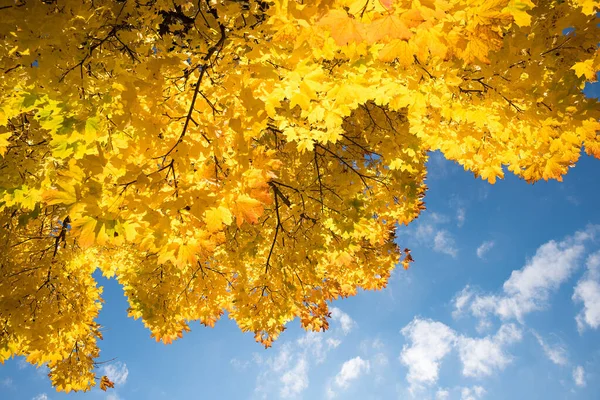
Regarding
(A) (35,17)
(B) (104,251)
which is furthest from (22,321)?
(A) (35,17)

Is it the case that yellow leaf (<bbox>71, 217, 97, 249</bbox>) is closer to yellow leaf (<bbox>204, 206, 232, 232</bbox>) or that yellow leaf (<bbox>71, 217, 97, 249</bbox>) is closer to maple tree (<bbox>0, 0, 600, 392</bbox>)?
maple tree (<bbox>0, 0, 600, 392</bbox>)

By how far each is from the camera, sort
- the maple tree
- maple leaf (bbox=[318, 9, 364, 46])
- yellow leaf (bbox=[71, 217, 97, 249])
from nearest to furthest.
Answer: maple leaf (bbox=[318, 9, 364, 46]) → the maple tree → yellow leaf (bbox=[71, 217, 97, 249])

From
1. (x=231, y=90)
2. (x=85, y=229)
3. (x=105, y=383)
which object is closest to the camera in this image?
(x=85, y=229)

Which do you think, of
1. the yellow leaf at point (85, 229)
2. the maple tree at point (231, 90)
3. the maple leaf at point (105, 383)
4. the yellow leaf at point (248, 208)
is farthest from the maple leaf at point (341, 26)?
the maple leaf at point (105, 383)

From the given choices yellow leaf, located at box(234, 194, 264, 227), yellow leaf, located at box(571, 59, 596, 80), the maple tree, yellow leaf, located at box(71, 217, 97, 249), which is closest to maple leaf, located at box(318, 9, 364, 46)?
the maple tree

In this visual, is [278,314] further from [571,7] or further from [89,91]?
[571,7]

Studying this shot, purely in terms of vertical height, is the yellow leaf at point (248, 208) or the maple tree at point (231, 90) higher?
the maple tree at point (231, 90)

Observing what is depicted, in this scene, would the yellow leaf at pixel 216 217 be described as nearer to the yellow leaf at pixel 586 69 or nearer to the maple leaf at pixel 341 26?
the maple leaf at pixel 341 26

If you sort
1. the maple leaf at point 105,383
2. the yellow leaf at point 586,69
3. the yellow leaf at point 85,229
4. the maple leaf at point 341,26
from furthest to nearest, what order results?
1. the maple leaf at point 105,383
2. the yellow leaf at point 586,69
3. the yellow leaf at point 85,229
4. the maple leaf at point 341,26

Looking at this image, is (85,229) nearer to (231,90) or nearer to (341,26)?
(231,90)

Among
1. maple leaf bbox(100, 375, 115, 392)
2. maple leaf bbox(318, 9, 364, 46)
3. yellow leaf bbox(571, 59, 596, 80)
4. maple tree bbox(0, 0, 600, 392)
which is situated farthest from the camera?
maple leaf bbox(100, 375, 115, 392)

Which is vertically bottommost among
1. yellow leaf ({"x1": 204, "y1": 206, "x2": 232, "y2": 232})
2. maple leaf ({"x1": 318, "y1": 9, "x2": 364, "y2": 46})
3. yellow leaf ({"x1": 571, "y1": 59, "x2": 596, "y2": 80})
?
yellow leaf ({"x1": 204, "y1": 206, "x2": 232, "y2": 232})

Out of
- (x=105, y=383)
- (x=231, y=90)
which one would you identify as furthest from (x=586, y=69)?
(x=105, y=383)

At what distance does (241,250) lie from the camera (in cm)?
538
